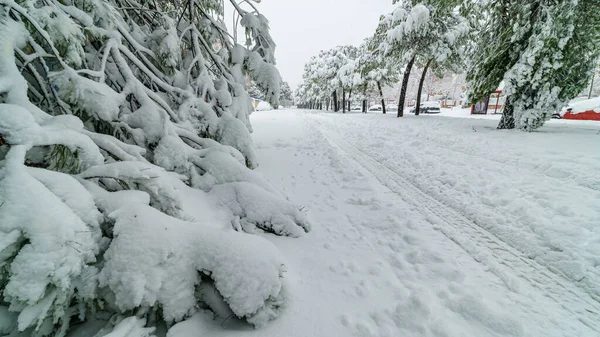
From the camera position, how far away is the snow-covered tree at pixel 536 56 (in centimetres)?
766

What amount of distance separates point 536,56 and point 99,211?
39.3 ft

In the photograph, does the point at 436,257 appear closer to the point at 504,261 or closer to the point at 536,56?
the point at 504,261

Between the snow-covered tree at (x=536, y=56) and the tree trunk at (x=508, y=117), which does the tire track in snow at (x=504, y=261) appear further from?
the tree trunk at (x=508, y=117)

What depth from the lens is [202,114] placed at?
3814mm

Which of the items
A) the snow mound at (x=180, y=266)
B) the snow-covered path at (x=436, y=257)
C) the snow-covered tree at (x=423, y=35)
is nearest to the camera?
the snow mound at (x=180, y=266)

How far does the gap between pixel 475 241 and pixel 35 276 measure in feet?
12.9

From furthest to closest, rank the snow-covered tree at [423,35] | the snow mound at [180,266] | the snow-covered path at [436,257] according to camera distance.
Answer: the snow-covered tree at [423,35] < the snow-covered path at [436,257] < the snow mound at [180,266]

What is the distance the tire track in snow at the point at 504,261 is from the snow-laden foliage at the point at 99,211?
218 cm

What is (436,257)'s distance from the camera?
2.61 m

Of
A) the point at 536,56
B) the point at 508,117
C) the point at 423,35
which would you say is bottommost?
the point at 508,117

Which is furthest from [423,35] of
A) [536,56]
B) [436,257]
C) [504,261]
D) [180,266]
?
[180,266]

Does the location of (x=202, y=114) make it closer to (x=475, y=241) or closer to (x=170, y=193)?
(x=170, y=193)

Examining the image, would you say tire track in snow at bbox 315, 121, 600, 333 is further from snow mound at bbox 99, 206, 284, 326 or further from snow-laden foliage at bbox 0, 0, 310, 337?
snow mound at bbox 99, 206, 284, 326

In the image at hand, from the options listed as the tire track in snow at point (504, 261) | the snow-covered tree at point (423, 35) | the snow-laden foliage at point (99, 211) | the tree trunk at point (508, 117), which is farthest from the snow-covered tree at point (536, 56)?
the snow-laden foliage at point (99, 211)
